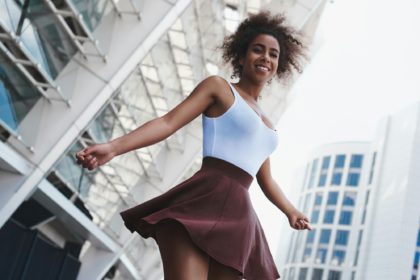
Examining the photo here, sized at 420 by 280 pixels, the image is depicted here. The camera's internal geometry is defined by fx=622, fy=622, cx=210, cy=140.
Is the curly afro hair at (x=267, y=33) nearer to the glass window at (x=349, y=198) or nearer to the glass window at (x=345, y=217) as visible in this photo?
the glass window at (x=345, y=217)

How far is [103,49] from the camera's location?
16.2 metres

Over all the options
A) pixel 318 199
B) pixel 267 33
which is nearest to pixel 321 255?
pixel 318 199

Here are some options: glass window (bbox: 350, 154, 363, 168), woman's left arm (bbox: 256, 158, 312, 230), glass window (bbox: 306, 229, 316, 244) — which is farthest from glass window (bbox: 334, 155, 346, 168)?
woman's left arm (bbox: 256, 158, 312, 230)

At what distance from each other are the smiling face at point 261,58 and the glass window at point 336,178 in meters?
89.6

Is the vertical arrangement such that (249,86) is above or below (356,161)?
below

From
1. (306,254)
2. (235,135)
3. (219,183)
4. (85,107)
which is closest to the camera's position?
(219,183)

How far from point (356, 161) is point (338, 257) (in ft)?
47.6

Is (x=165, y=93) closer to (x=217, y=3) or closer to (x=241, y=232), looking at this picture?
(x=217, y=3)

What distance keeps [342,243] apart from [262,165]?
84888 millimetres

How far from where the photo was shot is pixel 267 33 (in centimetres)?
293

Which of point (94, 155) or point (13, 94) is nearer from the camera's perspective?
point (94, 155)

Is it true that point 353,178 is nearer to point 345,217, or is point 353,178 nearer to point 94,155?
point 345,217

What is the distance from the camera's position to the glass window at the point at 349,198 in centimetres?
8744

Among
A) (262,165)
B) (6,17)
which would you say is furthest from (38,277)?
(262,165)
